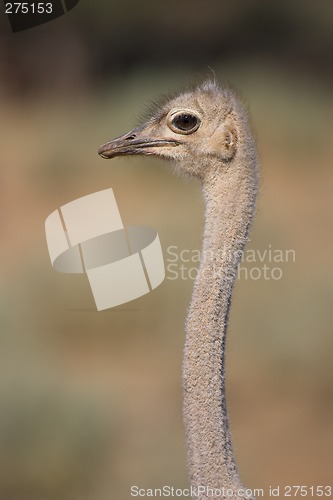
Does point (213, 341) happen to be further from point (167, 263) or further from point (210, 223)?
point (167, 263)

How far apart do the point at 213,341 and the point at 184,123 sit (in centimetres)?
74

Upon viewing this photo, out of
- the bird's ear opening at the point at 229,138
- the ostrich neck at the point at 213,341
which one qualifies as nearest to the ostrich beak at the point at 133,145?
the bird's ear opening at the point at 229,138

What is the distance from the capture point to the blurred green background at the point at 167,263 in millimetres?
6355

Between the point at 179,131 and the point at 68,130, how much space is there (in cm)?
682

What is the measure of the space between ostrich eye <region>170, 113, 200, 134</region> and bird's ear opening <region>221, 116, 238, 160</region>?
10 cm

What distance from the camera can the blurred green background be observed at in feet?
20.9

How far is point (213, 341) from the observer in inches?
109

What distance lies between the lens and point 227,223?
2.90 m

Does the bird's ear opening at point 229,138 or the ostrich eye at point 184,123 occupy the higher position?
the ostrich eye at point 184,123
